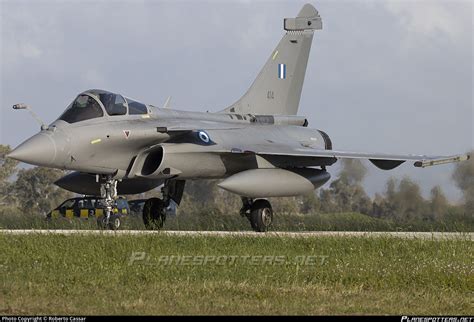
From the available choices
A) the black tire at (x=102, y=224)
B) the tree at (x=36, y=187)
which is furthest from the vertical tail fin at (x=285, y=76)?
the tree at (x=36, y=187)

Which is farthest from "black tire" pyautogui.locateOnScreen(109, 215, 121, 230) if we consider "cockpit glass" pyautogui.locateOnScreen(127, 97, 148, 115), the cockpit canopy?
"cockpit glass" pyautogui.locateOnScreen(127, 97, 148, 115)

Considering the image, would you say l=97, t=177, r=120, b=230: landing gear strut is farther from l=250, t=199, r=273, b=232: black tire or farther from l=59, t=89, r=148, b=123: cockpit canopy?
l=250, t=199, r=273, b=232: black tire

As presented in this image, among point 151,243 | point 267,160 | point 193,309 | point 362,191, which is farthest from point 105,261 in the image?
point 362,191

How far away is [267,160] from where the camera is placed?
20.5 meters

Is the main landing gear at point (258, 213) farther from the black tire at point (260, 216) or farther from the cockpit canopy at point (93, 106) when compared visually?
the cockpit canopy at point (93, 106)

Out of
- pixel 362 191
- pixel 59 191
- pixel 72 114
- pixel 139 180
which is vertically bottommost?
pixel 59 191

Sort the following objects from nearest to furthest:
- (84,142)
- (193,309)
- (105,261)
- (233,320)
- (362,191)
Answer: (233,320) < (193,309) < (105,261) < (84,142) < (362,191)

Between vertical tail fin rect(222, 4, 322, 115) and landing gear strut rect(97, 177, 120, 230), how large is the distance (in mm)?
4839

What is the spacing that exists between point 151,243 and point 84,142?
12.9 feet

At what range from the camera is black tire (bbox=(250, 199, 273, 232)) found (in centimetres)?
2042

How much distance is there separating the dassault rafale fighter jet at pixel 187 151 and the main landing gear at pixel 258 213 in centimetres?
2

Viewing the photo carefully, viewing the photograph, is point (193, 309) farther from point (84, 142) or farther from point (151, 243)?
point (84, 142)

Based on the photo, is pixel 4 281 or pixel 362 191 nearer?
pixel 4 281

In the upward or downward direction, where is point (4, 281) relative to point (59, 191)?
upward
